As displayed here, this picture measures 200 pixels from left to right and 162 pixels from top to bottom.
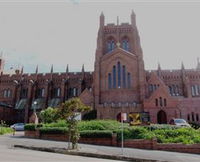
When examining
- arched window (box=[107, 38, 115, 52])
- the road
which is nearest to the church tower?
arched window (box=[107, 38, 115, 52])

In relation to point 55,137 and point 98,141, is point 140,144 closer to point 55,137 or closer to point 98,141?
point 98,141

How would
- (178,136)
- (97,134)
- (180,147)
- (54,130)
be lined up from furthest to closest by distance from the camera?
(54,130)
(97,134)
(178,136)
(180,147)

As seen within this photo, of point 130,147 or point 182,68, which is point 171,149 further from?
point 182,68

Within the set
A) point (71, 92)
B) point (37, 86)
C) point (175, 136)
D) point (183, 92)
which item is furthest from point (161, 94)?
point (37, 86)

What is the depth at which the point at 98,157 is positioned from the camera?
44.9 ft

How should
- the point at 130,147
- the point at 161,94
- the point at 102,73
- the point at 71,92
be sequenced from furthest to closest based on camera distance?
the point at 71,92 < the point at 102,73 < the point at 161,94 < the point at 130,147

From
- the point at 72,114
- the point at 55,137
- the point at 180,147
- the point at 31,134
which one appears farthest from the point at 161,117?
the point at 72,114

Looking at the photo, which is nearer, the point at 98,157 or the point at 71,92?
the point at 98,157

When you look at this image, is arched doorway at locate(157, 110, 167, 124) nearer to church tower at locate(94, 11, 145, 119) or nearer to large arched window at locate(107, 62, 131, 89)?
→ church tower at locate(94, 11, 145, 119)

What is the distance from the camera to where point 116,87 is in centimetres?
4203

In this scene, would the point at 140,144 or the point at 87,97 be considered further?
the point at 87,97

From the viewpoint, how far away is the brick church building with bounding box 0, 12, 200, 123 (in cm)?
3838

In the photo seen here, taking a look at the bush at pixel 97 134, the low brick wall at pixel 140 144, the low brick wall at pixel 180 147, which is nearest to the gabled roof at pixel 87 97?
the low brick wall at pixel 140 144

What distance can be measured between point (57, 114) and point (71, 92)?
3658 cm
